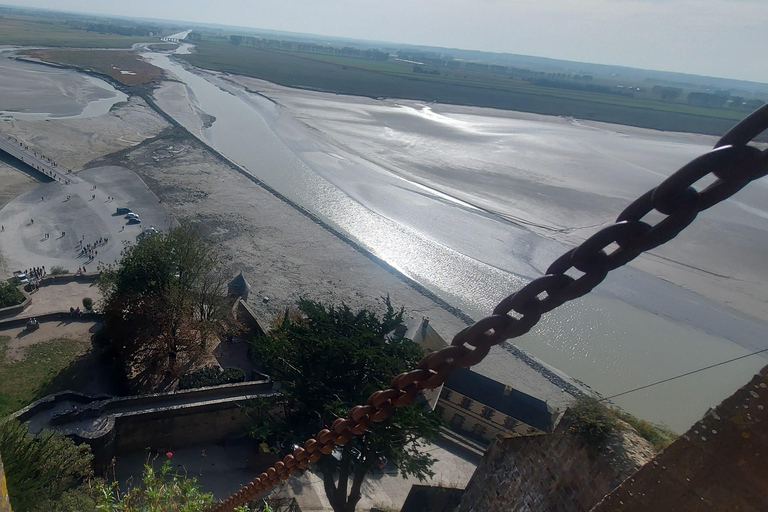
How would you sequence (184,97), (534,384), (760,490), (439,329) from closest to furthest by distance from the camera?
(760,490)
(534,384)
(439,329)
(184,97)

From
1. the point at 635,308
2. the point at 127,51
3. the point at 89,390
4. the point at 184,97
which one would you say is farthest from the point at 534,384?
the point at 127,51

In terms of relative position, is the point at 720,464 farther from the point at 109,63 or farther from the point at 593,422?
the point at 109,63

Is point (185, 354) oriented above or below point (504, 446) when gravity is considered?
below

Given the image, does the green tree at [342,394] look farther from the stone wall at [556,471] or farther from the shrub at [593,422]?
the shrub at [593,422]

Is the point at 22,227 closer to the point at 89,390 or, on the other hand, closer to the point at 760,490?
the point at 89,390

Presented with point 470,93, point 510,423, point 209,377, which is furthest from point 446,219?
point 470,93
